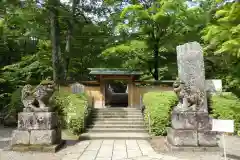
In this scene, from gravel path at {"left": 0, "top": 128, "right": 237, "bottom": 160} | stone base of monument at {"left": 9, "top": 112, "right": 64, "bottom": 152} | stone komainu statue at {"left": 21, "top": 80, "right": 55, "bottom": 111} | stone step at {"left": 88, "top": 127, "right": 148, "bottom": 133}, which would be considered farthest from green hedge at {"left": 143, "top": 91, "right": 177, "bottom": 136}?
stone komainu statue at {"left": 21, "top": 80, "right": 55, "bottom": 111}

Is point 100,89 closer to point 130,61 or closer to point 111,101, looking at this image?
point 130,61

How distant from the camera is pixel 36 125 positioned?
8.43m

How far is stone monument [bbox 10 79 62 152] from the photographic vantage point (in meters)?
8.29

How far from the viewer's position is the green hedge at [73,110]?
11898 millimetres

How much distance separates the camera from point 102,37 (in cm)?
1833

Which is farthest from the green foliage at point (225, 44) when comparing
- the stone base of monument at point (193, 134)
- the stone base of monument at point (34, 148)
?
the stone base of monument at point (34, 148)

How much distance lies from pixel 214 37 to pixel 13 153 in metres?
9.25

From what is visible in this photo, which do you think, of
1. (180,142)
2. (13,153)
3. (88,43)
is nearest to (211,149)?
(180,142)

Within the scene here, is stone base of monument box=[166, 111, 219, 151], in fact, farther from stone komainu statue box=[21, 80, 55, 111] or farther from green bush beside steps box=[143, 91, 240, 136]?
stone komainu statue box=[21, 80, 55, 111]

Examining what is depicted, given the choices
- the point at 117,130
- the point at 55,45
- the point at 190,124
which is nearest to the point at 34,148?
the point at 117,130

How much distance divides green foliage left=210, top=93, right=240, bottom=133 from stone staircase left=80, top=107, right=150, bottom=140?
3.54m

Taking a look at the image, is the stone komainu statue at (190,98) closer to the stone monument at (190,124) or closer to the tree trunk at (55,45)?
the stone monument at (190,124)

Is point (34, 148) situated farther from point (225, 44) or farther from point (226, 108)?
point (226, 108)

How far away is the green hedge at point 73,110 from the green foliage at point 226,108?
20.8 ft
